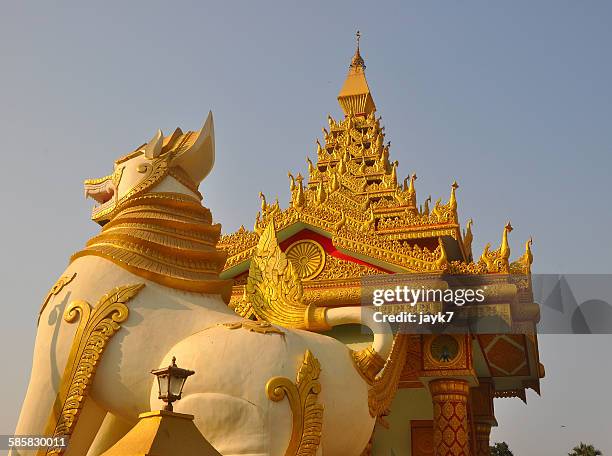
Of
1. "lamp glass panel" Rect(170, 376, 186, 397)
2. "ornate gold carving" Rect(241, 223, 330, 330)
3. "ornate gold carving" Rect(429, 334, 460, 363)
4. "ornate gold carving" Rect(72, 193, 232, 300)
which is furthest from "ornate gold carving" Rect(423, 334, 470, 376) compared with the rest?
"lamp glass panel" Rect(170, 376, 186, 397)

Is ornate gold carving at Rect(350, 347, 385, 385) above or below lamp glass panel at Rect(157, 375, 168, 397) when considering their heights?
above

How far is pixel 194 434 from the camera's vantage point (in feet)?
14.9

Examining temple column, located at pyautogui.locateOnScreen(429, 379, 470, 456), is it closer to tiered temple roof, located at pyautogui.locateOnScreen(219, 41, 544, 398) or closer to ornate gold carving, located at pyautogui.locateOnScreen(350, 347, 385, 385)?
tiered temple roof, located at pyautogui.locateOnScreen(219, 41, 544, 398)

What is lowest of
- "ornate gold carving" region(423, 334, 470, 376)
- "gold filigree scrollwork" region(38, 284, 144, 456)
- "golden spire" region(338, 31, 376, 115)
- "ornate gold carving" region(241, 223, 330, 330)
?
"gold filigree scrollwork" region(38, 284, 144, 456)

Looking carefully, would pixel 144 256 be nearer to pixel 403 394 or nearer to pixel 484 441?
pixel 403 394

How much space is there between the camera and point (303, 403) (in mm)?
5953

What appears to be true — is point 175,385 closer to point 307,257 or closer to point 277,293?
point 277,293

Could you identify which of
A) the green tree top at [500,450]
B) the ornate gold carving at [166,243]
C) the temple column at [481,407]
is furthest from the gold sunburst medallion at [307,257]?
the green tree top at [500,450]

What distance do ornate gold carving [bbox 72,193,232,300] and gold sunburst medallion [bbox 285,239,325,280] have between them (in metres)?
4.18

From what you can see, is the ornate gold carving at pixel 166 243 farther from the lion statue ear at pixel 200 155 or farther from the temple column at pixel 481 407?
the temple column at pixel 481 407

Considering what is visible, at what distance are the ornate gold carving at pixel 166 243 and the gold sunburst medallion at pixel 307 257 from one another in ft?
13.7

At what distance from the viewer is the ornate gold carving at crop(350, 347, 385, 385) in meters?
6.73

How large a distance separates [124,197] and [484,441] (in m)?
11.7

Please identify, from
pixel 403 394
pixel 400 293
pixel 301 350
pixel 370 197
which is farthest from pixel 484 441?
pixel 301 350
